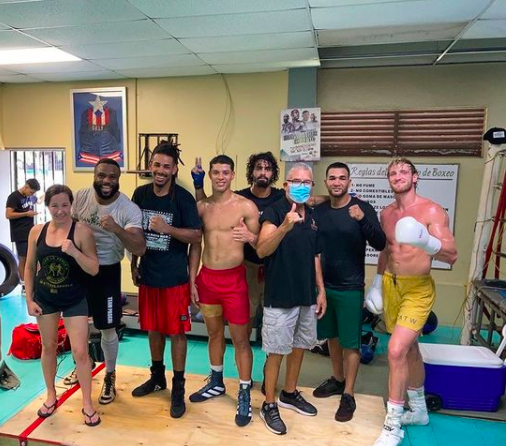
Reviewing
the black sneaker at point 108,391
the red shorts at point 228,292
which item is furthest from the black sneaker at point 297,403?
the black sneaker at point 108,391

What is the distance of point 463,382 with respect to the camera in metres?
3.06

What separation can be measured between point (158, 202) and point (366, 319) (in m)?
3.12

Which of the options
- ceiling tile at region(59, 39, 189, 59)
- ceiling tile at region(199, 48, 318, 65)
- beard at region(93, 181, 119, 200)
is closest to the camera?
beard at region(93, 181, 119, 200)

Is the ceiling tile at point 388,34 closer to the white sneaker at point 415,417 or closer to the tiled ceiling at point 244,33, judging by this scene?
the tiled ceiling at point 244,33

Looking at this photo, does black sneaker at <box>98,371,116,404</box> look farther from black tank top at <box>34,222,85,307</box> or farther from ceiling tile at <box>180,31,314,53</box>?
ceiling tile at <box>180,31,314,53</box>

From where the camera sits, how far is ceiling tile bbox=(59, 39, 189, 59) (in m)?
4.04

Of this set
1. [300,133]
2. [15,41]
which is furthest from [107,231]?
[300,133]

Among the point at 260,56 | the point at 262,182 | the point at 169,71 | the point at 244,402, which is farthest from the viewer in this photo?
the point at 169,71

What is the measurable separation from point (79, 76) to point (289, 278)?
14.7 ft

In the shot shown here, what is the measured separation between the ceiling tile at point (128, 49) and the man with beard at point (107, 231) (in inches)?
74.0

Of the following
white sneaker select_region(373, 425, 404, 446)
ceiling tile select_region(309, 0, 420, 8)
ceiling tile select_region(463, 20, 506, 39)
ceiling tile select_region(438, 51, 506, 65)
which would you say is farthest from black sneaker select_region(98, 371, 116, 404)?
ceiling tile select_region(438, 51, 506, 65)

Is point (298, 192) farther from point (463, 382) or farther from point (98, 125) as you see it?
point (98, 125)

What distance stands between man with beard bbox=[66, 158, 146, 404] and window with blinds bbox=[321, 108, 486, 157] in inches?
120

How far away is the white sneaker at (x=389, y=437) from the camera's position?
250cm
